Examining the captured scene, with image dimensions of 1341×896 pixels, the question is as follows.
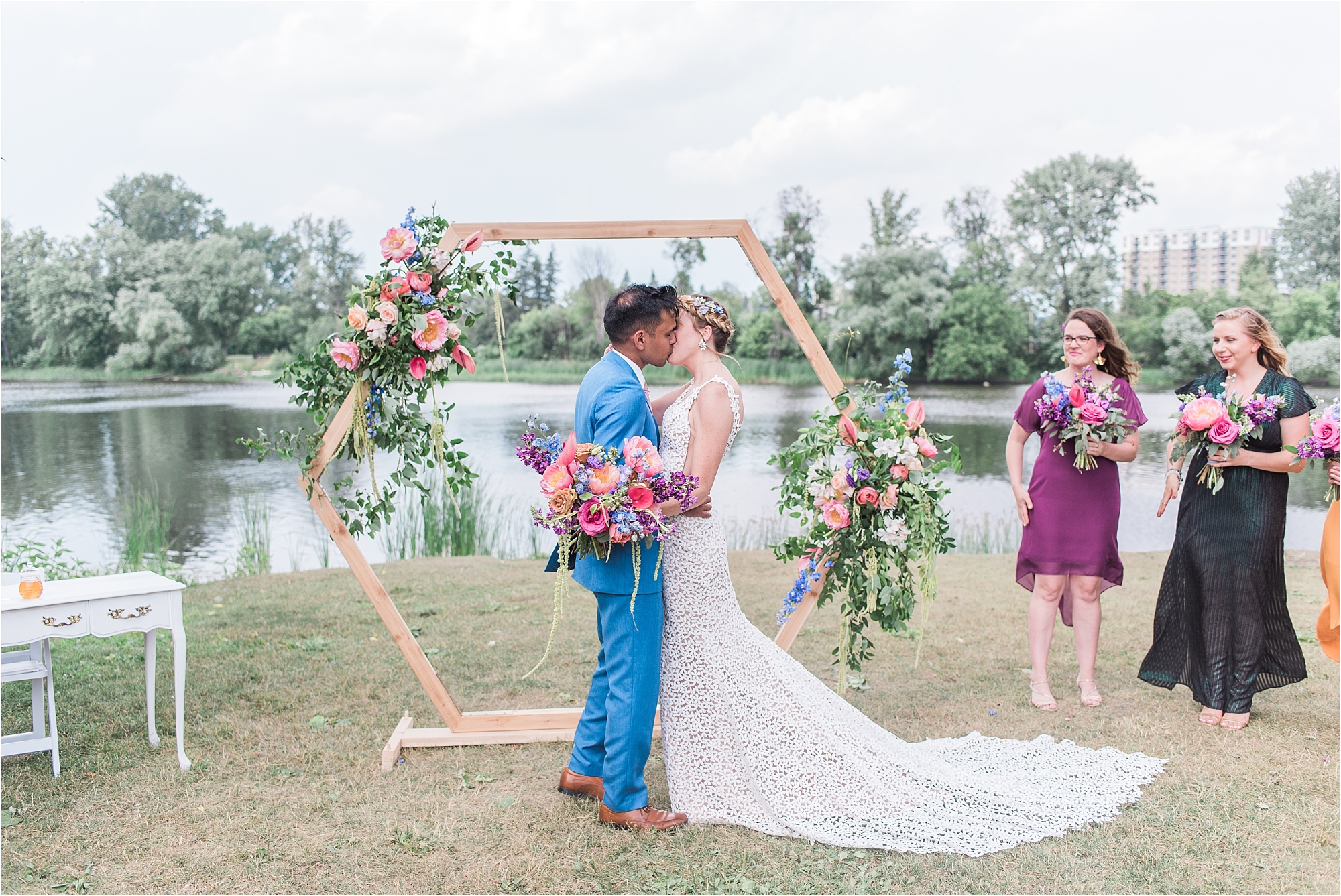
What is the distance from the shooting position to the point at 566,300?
10.6 metres

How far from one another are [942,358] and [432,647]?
19178 millimetres

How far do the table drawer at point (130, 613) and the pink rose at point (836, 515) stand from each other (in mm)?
2838

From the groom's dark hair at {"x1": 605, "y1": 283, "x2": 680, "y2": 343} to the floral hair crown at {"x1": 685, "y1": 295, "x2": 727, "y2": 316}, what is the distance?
13cm

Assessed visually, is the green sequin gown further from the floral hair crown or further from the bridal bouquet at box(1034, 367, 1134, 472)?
the floral hair crown

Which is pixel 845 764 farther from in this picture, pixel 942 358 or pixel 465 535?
pixel 942 358

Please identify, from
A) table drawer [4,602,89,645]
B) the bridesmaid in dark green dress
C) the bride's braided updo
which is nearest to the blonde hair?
the bridesmaid in dark green dress

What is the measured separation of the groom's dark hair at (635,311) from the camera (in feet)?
10.8

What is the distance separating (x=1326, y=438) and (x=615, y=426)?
3.11 meters

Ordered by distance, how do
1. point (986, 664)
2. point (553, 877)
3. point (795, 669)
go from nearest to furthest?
1. point (553, 877)
2. point (795, 669)
3. point (986, 664)

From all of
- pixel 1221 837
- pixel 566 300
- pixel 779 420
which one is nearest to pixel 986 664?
pixel 1221 837

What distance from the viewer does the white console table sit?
3602mm

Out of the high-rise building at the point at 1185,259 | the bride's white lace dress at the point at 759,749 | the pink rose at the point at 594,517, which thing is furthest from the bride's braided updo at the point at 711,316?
the high-rise building at the point at 1185,259

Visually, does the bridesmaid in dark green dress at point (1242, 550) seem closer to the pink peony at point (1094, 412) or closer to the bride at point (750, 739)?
the pink peony at point (1094, 412)

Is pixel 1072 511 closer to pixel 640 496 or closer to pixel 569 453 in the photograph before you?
pixel 640 496
